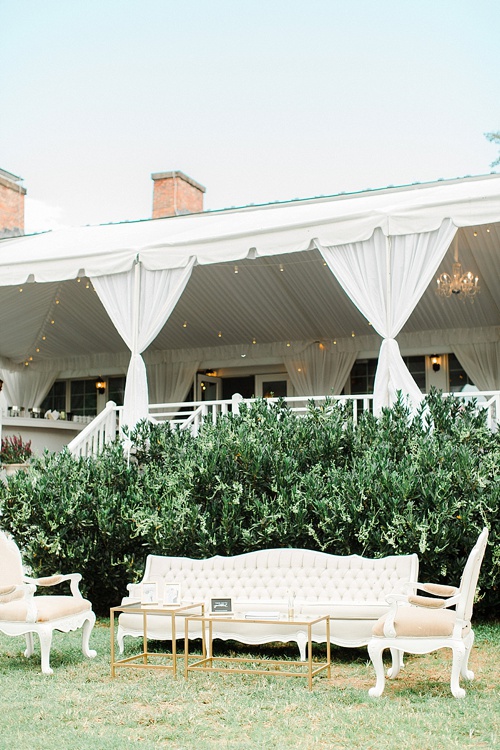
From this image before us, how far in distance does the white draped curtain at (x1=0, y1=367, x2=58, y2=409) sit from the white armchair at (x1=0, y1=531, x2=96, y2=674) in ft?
34.0

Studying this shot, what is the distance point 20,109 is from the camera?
78.8ft

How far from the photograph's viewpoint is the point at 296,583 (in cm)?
712

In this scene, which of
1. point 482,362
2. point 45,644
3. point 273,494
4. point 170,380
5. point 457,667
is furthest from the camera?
point 170,380

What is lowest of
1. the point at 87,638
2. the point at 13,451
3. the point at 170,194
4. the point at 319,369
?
the point at 87,638

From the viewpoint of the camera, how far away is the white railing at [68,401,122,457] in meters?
9.37

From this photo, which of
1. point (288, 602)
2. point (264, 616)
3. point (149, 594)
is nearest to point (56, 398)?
point (149, 594)

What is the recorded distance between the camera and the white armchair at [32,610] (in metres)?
6.22

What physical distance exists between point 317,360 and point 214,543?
7.46 m

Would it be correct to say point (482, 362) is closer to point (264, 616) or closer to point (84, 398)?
point (84, 398)

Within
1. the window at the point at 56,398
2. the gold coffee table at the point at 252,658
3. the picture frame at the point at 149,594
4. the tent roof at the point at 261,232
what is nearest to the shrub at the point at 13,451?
the tent roof at the point at 261,232

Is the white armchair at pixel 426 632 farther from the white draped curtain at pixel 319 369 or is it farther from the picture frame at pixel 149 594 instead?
the white draped curtain at pixel 319 369

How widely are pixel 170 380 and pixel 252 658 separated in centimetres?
983

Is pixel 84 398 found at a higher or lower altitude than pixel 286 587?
higher

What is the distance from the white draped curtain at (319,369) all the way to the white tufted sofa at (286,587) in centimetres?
754
